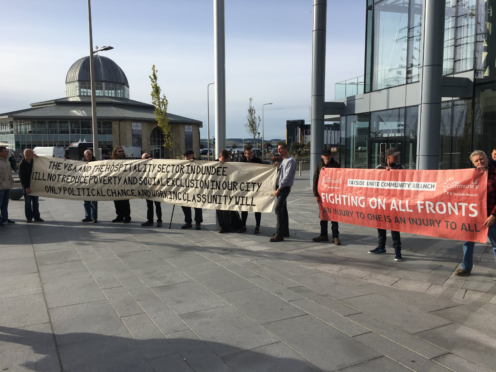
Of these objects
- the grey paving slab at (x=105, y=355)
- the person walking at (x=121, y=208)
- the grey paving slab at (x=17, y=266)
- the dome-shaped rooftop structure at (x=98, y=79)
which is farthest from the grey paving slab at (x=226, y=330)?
the dome-shaped rooftop structure at (x=98, y=79)

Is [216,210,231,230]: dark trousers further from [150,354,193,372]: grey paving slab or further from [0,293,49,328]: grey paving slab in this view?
[150,354,193,372]: grey paving slab

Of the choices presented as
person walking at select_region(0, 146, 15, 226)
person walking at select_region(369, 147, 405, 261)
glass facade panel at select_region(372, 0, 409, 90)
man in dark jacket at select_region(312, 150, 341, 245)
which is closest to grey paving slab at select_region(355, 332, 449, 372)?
person walking at select_region(369, 147, 405, 261)

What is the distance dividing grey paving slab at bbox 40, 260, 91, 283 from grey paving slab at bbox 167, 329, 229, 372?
2.64 metres

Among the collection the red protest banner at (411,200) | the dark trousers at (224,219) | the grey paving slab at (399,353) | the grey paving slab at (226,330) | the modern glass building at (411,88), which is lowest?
the grey paving slab at (399,353)

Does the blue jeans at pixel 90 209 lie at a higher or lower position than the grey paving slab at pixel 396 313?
higher

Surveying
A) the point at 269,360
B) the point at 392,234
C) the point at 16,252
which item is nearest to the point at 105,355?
the point at 269,360

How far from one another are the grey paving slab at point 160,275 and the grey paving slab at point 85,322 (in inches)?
34.9

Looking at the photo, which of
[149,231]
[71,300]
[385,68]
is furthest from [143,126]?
[71,300]

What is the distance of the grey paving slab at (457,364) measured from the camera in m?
3.36

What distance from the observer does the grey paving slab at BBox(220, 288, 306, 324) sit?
4422mm

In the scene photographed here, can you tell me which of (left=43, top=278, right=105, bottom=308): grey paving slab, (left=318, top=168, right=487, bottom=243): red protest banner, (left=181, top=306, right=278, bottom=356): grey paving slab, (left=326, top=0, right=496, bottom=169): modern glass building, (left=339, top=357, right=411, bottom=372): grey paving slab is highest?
(left=326, top=0, right=496, bottom=169): modern glass building

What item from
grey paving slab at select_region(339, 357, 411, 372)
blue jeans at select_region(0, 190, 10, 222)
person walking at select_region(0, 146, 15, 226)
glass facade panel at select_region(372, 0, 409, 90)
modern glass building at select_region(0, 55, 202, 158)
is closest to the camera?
grey paving slab at select_region(339, 357, 411, 372)

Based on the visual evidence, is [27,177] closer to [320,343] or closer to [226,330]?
[226,330]

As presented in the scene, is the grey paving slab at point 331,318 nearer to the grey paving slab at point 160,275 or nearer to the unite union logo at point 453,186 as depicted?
the grey paving slab at point 160,275
